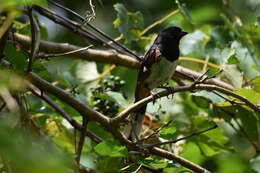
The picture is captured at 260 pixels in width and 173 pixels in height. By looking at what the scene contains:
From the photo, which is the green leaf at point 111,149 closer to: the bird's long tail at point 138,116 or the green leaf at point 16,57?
the green leaf at point 16,57

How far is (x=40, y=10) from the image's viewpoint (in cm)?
318

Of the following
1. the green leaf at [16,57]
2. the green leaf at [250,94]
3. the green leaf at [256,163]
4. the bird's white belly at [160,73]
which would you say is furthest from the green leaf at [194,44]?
the green leaf at [16,57]

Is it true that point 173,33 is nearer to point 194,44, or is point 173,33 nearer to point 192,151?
point 194,44

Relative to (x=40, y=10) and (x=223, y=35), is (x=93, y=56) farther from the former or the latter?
(x=223, y=35)

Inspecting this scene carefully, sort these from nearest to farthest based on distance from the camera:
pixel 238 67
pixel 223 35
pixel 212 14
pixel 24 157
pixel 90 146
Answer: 1. pixel 24 157
2. pixel 90 146
3. pixel 238 67
4. pixel 223 35
5. pixel 212 14

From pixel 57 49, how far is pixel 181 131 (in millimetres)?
1138

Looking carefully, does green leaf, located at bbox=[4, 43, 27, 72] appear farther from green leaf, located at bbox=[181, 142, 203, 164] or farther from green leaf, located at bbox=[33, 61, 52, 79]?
green leaf, located at bbox=[181, 142, 203, 164]

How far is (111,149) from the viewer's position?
82.6 inches

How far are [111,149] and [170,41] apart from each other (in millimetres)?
2101

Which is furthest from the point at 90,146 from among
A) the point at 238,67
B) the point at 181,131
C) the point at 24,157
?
the point at 24,157

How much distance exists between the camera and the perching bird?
3602 millimetres

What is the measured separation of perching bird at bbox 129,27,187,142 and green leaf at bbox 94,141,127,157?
1.34 meters

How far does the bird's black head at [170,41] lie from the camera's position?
378 centimetres

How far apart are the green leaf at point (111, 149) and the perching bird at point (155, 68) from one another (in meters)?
1.34
